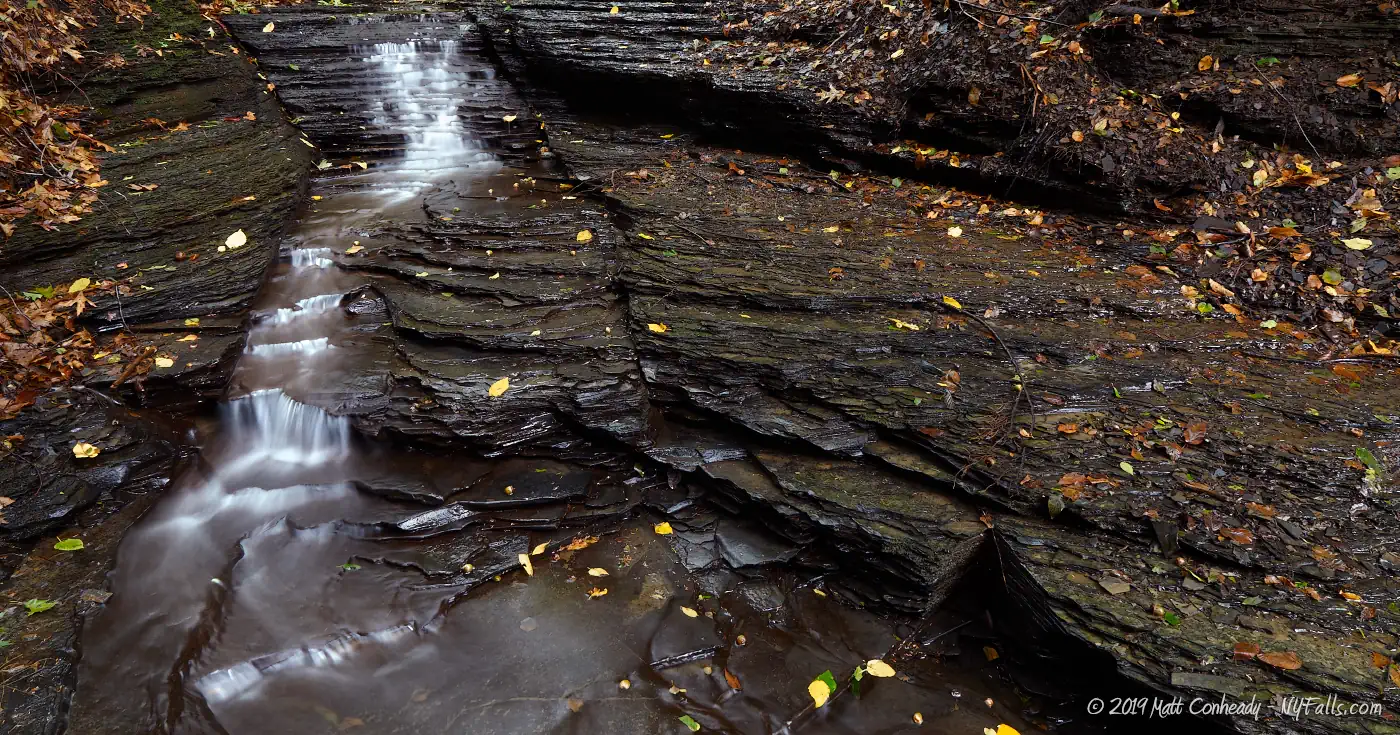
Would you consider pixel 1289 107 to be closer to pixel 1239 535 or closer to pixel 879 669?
pixel 1239 535

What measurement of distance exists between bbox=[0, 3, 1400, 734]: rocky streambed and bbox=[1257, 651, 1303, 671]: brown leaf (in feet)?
0.05

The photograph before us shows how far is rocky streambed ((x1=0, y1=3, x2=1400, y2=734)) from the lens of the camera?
142 inches

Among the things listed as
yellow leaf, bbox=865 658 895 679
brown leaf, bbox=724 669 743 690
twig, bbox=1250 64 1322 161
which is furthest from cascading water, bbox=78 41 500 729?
twig, bbox=1250 64 1322 161

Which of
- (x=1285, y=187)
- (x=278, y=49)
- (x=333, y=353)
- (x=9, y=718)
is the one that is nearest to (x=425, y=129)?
(x=278, y=49)

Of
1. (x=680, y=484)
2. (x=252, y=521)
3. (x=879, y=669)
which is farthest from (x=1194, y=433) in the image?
(x=252, y=521)

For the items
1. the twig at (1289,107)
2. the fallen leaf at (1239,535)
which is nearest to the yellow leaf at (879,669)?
the fallen leaf at (1239,535)

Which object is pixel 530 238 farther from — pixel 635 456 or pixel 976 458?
pixel 976 458

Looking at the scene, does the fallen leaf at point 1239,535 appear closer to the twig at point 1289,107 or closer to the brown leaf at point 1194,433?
the brown leaf at point 1194,433

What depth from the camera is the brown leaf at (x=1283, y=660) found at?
3.14 metres

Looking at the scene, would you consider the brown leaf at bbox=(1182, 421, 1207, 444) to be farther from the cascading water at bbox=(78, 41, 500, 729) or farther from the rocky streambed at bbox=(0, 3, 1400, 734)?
the cascading water at bbox=(78, 41, 500, 729)

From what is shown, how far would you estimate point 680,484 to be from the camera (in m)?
5.02

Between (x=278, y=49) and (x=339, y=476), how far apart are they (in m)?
8.20

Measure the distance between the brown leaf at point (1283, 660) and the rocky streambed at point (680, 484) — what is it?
0.01m

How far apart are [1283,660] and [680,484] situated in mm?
3485
